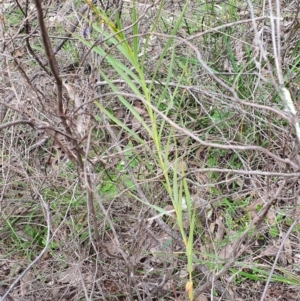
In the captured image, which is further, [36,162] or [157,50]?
[157,50]

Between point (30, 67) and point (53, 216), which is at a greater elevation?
point (30, 67)

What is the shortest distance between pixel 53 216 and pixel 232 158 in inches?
35.4

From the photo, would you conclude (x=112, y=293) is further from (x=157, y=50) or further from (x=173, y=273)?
(x=157, y=50)

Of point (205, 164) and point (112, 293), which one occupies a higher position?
point (205, 164)

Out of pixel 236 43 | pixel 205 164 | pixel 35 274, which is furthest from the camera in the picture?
pixel 236 43

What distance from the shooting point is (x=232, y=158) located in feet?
7.19

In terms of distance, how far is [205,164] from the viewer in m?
2.18

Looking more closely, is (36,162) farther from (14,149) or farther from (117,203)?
(117,203)

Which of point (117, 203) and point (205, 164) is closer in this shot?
point (117, 203)

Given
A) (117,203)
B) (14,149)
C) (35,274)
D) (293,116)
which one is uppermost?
(293,116)

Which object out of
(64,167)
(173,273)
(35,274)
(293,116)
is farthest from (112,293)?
(293,116)

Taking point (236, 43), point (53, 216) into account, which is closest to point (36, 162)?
point (53, 216)

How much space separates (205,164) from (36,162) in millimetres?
880

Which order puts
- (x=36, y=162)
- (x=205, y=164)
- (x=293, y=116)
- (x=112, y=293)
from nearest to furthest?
(x=293, y=116) < (x=112, y=293) < (x=205, y=164) < (x=36, y=162)
